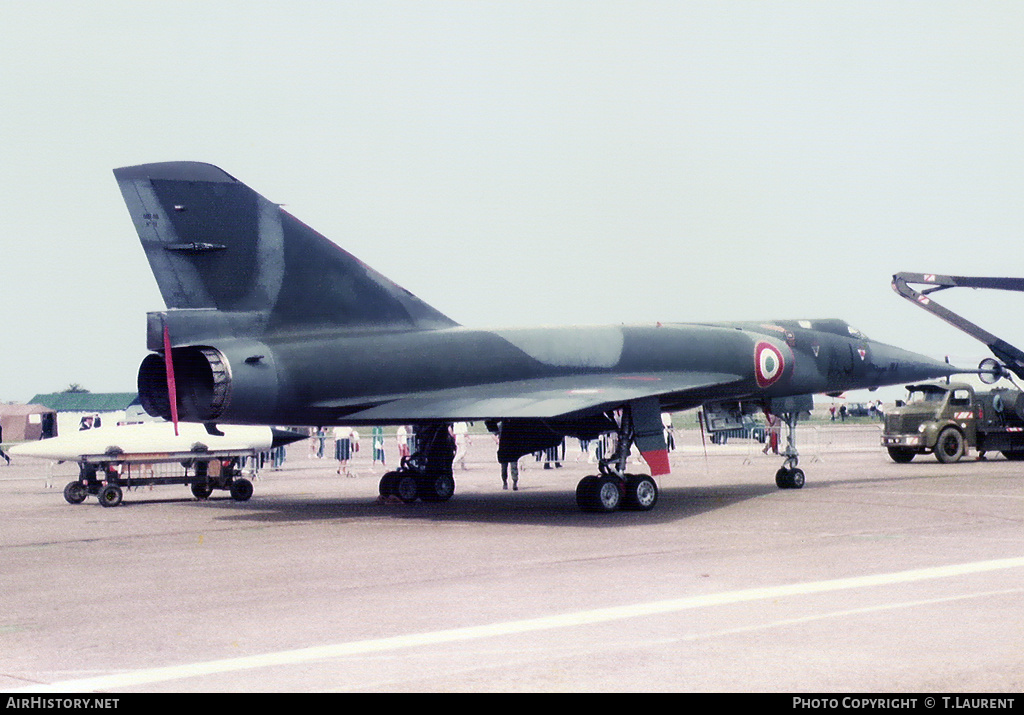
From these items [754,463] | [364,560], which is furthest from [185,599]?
[754,463]

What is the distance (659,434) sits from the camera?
703 inches

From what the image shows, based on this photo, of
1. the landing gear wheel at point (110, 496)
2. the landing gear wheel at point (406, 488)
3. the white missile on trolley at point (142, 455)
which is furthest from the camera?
the white missile on trolley at point (142, 455)

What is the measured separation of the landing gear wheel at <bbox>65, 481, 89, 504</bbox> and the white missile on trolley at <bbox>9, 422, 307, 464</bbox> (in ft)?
1.95

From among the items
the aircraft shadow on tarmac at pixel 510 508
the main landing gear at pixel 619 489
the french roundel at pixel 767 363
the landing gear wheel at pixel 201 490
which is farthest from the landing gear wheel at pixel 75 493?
the french roundel at pixel 767 363

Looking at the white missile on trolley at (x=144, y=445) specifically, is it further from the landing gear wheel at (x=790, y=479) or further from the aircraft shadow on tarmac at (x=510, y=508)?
the landing gear wheel at (x=790, y=479)

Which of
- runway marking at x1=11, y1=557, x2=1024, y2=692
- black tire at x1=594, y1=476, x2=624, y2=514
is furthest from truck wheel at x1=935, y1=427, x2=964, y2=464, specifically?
runway marking at x1=11, y1=557, x2=1024, y2=692

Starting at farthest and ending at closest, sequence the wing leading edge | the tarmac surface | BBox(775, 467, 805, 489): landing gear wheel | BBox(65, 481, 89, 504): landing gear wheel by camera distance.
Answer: BBox(65, 481, 89, 504): landing gear wheel
BBox(775, 467, 805, 489): landing gear wheel
the wing leading edge
the tarmac surface

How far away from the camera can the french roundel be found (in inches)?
813

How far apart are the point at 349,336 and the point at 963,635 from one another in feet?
37.7

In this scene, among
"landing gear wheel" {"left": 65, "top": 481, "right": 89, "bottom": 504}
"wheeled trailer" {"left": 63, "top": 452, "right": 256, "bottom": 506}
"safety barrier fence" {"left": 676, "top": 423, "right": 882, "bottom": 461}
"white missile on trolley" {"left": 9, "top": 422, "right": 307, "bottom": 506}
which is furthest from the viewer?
"safety barrier fence" {"left": 676, "top": 423, "right": 882, "bottom": 461}

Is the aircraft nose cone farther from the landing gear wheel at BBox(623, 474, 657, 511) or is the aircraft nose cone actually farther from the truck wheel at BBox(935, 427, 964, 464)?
the truck wheel at BBox(935, 427, 964, 464)

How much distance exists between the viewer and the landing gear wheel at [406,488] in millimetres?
21359

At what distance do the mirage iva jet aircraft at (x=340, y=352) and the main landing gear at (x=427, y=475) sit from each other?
6.83 ft

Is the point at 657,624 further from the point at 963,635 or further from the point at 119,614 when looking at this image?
the point at 119,614
